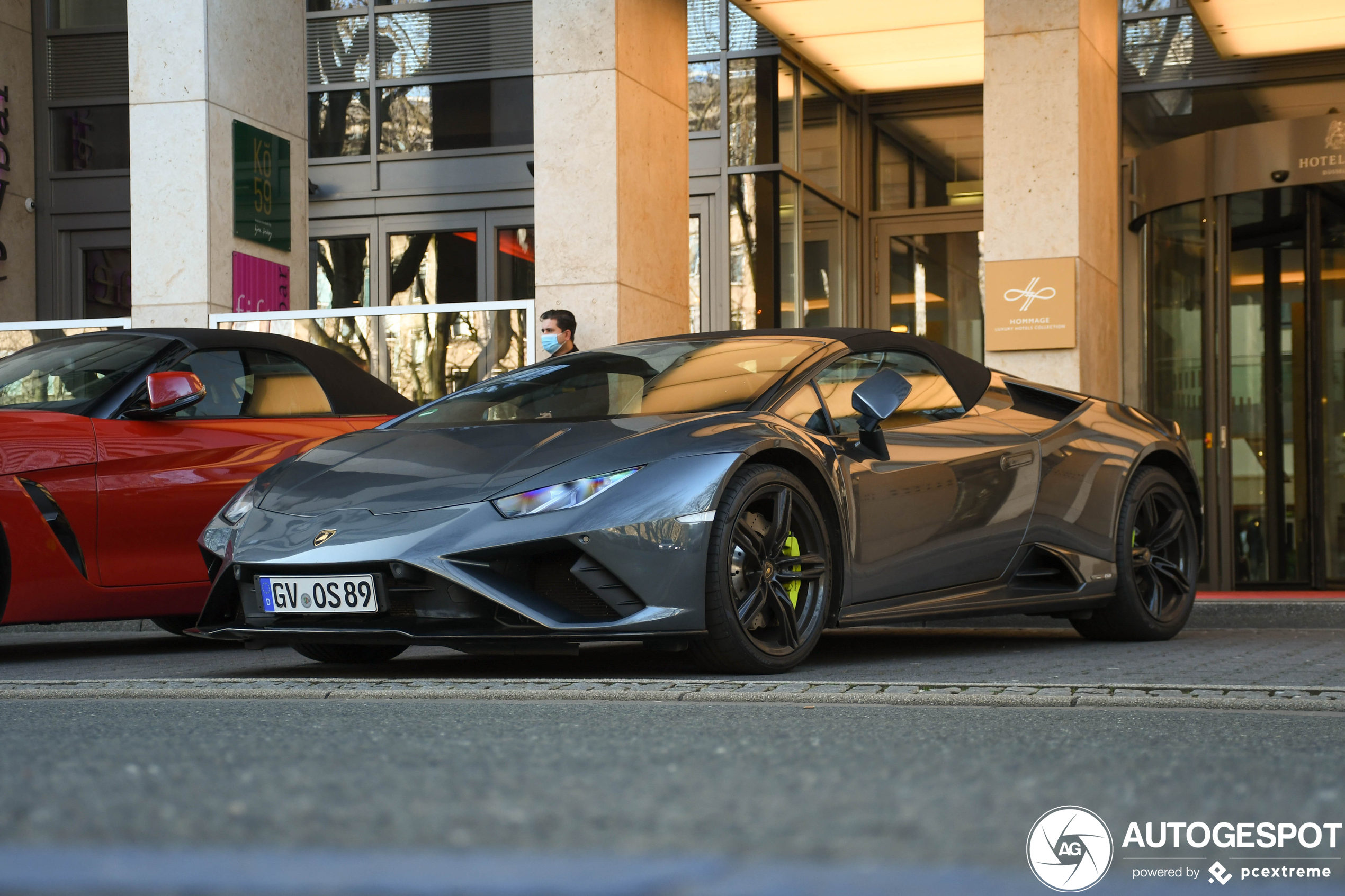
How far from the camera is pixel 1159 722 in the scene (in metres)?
3.54

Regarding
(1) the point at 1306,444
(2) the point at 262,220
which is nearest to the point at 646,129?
(2) the point at 262,220

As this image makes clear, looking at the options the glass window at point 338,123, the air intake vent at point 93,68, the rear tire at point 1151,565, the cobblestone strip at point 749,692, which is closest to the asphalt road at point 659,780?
the cobblestone strip at point 749,692

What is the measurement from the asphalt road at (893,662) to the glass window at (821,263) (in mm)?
9333

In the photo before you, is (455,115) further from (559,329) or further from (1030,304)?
(1030,304)

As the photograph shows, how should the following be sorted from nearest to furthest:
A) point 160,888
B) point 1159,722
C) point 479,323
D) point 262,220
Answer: point 160,888 < point 1159,722 < point 479,323 < point 262,220

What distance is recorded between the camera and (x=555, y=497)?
15.3 ft

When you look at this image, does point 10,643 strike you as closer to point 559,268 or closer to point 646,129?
point 559,268

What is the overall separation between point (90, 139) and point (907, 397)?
13.6 meters

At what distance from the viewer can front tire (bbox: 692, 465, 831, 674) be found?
15.5ft

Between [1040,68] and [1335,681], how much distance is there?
21.5ft

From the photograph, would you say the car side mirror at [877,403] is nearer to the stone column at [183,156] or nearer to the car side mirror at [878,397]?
the car side mirror at [878,397]

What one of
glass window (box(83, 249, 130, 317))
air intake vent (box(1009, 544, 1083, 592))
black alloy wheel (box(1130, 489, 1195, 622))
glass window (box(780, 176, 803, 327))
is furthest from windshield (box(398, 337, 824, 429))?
glass window (box(83, 249, 130, 317))

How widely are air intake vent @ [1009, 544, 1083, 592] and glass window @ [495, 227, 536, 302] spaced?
10.6 meters

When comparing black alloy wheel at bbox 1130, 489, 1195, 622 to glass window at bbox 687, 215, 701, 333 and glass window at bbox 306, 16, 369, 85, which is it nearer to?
glass window at bbox 687, 215, 701, 333
